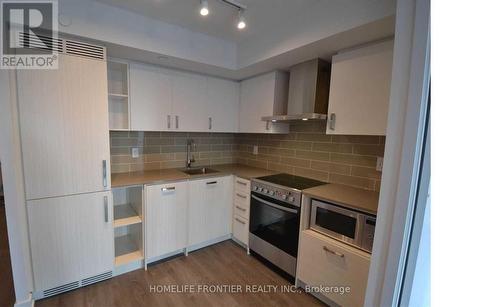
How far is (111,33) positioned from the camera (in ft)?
5.86

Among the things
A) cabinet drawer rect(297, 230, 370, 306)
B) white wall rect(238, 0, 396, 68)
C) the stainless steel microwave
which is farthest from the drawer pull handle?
white wall rect(238, 0, 396, 68)

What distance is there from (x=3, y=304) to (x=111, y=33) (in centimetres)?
229

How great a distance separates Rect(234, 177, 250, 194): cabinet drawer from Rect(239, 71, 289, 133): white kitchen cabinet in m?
0.65

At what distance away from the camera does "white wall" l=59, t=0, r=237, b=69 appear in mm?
1655

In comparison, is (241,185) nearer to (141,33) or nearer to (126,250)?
(126,250)

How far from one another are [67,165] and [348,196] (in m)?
2.28

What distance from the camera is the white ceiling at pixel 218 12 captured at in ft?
5.61

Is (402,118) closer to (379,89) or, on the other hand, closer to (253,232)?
(379,89)

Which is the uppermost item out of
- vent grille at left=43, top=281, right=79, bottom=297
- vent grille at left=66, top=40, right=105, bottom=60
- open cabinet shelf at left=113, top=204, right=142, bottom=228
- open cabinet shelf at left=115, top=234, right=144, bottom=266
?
vent grille at left=66, top=40, right=105, bottom=60

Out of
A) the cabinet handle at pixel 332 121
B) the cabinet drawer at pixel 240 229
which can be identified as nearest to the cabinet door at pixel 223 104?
the cabinet drawer at pixel 240 229

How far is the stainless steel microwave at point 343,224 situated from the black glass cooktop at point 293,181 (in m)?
0.27

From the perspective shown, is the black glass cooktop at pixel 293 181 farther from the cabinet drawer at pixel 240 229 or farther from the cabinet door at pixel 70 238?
the cabinet door at pixel 70 238

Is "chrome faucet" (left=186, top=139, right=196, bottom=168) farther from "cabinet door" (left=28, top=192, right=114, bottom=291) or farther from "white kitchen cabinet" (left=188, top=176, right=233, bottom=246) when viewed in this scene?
"cabinet door" (left=28, top=192, right=114, bottom=291)

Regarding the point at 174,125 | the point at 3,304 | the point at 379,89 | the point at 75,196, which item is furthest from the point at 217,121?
the point at 3,304
